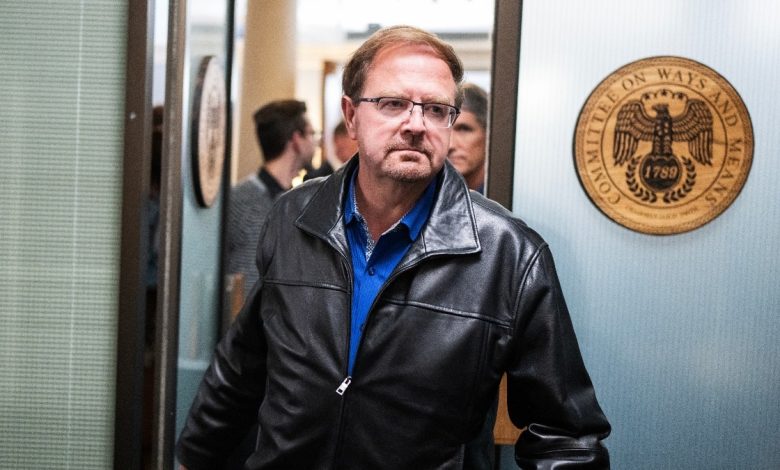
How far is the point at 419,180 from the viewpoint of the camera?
168cm

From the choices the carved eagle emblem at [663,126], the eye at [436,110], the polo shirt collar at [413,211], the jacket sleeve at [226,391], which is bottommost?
the jacket sleeve at [226,391]

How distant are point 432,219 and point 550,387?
1.35 ft

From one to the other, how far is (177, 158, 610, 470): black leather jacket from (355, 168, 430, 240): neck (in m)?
0.08

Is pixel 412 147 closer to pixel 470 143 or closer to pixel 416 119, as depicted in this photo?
pixel 416 119

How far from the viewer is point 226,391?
1867 millimetres

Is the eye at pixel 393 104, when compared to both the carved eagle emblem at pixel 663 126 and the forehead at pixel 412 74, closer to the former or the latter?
the forehead at pixel 412 74

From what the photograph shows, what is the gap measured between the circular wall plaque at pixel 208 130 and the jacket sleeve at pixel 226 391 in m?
1.18

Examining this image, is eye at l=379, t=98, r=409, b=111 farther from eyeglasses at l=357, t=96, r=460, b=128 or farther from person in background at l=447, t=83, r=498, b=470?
person in background at l=447, t=83, r=498, b=470

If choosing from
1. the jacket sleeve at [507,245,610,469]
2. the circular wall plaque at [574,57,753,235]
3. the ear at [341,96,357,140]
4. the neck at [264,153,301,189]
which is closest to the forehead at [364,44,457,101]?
the ear at [341,96,357,140]

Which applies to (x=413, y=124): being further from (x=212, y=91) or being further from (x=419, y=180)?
(x=212, y=91)

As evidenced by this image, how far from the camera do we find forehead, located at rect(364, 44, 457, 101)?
1667 millimetres

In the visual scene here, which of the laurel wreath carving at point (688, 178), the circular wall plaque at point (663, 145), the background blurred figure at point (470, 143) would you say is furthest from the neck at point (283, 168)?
the laurel wreath carving at point (688, 178)

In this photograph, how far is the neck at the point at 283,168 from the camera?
13.6 feet

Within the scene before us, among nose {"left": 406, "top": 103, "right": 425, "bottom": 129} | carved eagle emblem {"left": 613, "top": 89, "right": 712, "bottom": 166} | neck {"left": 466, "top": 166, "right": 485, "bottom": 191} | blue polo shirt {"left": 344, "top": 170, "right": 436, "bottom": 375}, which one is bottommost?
blue polo shirt {"left": 344, "top": 170, "right": 436, "bottom": 375}
